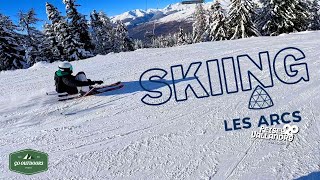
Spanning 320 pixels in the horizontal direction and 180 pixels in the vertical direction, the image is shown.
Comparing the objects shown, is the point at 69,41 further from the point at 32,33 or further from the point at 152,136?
the point at 152,136

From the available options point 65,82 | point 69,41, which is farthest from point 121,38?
point 65,82

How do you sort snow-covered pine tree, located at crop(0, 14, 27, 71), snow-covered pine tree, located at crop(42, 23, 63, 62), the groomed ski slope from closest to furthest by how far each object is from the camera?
1. the groomed ski slope
2. snow-covered pine tree, located at crop(0, 14, 27, 71)
3. snow-covered pine tree, located at crop(42, 23, 63, 62)

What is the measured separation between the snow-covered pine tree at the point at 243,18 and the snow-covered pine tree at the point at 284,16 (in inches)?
59.0

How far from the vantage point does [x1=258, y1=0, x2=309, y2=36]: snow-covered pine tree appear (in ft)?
110

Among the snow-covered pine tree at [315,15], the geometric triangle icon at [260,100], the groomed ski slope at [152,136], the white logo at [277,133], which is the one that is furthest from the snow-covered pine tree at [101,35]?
the white logo at [277,133]

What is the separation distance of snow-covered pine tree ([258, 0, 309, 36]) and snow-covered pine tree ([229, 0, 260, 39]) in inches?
59.0

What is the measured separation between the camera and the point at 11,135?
23.2 ft

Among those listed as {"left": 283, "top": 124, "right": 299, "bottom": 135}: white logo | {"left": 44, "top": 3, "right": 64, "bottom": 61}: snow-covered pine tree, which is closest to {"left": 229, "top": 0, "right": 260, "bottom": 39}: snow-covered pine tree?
{"left": 44, "top": 3, "right": 64, "bottom": 61}: snow-covered pine tree

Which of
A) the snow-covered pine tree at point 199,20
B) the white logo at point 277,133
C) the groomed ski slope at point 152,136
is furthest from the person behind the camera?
the snow-covered pine tree at point 199,20

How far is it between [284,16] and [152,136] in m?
31.1

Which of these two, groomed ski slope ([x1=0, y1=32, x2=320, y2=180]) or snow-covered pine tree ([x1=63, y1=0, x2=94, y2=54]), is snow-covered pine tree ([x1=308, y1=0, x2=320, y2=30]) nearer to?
snow-covered pine tree ([x1=63, y1=0, x2=94, y2=54])

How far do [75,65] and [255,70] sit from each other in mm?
7831

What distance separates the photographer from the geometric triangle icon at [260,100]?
777 centimetres

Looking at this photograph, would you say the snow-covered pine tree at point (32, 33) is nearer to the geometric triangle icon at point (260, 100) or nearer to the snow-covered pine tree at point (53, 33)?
the snow-covered pine tree at point (53, 33)
